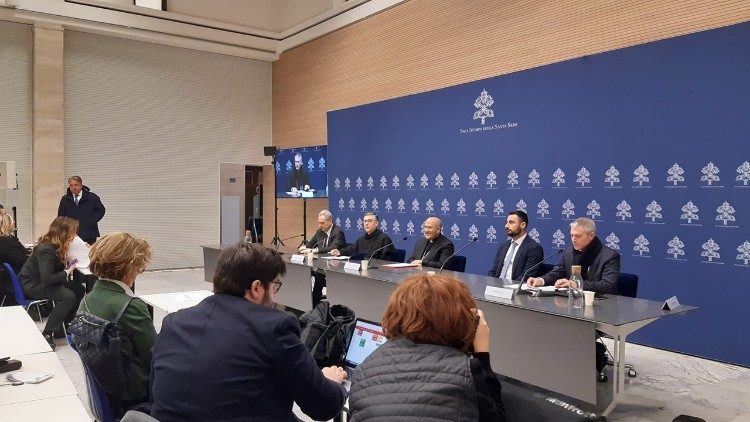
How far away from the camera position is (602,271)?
13.2ft

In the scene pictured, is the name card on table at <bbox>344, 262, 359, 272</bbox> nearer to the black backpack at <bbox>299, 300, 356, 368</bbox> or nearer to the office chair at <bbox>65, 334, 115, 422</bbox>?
the black backpack at <bbox>299, 300, 356, 368</bbox>

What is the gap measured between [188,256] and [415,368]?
9.96 m

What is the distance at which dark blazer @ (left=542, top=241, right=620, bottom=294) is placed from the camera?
3846 millimetres

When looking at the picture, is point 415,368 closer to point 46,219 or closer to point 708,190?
point 708,190

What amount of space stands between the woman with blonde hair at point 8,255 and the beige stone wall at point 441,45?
511cm

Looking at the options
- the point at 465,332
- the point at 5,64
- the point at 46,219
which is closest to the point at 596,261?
the point at 465,332

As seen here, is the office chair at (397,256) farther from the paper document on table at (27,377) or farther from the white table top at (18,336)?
the paper document on table at (27,377)

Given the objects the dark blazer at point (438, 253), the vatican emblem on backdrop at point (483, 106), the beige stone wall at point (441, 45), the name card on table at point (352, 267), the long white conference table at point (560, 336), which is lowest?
the long white conference table at point (560, 336)

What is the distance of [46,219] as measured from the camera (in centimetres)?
899

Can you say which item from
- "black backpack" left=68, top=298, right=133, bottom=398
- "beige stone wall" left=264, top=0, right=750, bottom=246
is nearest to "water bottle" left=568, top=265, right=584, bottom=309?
"black backpack" left=68, top=298, right=133, bottom=398

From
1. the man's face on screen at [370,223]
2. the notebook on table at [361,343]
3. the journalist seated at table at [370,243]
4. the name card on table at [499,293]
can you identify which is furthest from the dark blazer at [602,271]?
the man's face on screen at [370,223]

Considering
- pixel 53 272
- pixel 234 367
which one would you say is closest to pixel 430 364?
pixel 234 367

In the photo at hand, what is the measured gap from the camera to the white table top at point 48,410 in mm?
1779

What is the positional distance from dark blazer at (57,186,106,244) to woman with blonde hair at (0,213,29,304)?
3.02m
